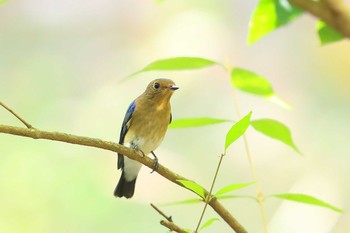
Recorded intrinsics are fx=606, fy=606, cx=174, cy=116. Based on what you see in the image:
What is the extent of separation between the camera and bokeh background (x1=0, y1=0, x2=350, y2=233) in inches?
178

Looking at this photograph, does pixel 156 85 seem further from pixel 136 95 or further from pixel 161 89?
pixel 136 95

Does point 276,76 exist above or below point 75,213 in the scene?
above

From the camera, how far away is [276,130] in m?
1.17

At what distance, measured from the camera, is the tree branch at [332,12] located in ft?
1.77

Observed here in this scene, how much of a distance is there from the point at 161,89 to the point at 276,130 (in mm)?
1701

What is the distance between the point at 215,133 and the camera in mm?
5566

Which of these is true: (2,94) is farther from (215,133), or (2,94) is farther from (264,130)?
(264,130)

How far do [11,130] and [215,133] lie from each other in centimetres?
467

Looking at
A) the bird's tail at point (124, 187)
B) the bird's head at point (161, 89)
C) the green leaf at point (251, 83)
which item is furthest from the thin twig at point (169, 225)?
the bird's tail at point (124, 187)

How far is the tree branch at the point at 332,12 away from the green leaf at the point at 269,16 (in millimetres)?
291

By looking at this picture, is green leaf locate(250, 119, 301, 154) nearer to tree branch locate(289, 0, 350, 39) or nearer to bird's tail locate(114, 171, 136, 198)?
tree branch locate(289, 0, 350, 39)

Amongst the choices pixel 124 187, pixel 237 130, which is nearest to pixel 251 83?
pixel 237 130

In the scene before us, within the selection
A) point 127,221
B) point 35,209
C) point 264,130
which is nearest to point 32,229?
point 35,209

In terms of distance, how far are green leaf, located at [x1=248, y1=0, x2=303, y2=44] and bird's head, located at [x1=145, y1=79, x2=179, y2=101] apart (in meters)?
1.91
